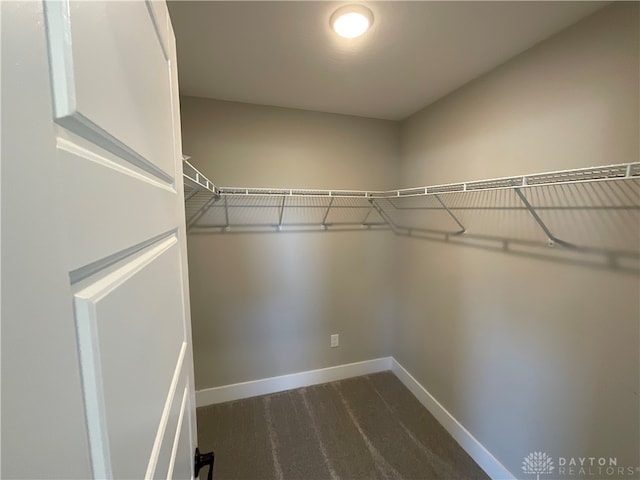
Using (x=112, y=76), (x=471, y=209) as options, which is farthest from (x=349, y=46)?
(x=112, y=76)

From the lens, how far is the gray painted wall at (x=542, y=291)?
1061 millimetres

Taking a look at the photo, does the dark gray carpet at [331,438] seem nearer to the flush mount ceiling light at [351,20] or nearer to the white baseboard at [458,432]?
the white baseboard at [458,432]

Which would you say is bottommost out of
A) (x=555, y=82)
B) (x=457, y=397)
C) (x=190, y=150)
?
(x=457, y=397)

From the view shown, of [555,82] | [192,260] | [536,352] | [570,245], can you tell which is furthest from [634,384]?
[192,260]

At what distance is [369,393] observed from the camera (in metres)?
2.24

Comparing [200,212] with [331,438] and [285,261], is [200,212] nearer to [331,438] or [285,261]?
[285,261]

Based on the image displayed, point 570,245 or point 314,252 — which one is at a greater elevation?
point 570,245

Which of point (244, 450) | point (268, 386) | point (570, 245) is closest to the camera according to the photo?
point (570, 245)

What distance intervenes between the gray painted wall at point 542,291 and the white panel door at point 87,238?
1.57m

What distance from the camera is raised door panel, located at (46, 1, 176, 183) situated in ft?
0.78

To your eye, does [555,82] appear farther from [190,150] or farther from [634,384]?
[190,150]

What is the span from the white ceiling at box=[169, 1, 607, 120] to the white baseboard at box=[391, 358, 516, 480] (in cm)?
218

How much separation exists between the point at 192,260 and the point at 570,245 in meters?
2.16

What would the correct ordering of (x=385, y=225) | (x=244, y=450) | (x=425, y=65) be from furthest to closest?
(x=385, y=225) → (x=244, y=450) → (x=425, y=65)
